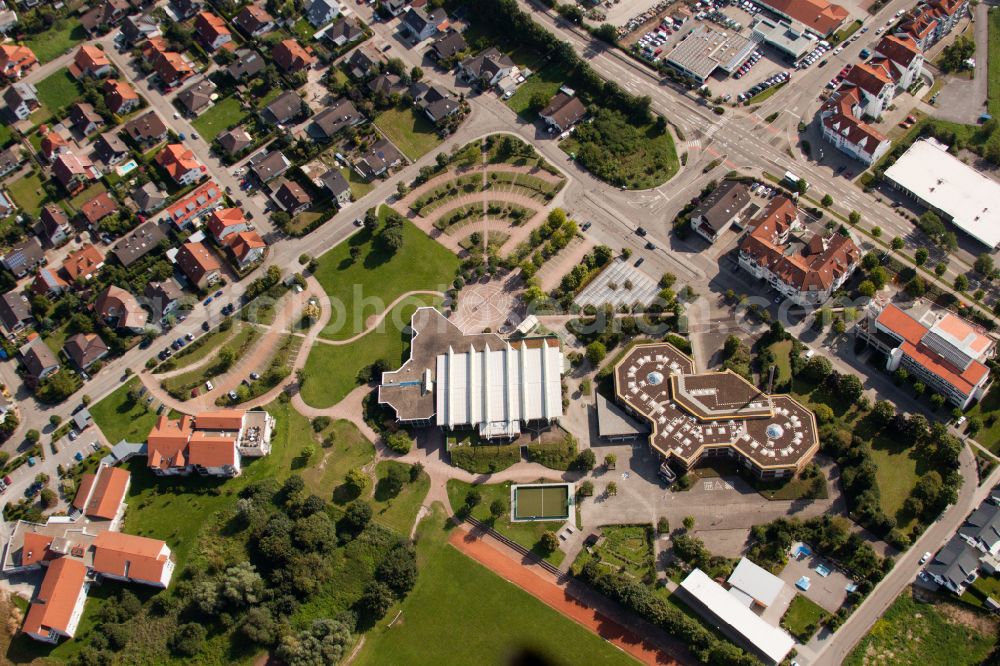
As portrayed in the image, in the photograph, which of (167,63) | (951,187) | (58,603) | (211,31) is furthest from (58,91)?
(951,187)

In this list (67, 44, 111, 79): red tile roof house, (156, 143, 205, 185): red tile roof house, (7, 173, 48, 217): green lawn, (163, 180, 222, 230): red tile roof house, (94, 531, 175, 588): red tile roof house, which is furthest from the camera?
(67, 44, 111, 79): red tile roof house

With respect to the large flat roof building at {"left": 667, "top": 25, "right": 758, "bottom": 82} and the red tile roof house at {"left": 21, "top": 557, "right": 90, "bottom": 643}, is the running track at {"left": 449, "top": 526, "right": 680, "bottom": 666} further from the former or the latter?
the large flat roof building at {"left": 667, "top": 25, "right": 758, "bottom": 82}

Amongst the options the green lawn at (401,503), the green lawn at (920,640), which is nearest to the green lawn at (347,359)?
the green lawn at (401,503)

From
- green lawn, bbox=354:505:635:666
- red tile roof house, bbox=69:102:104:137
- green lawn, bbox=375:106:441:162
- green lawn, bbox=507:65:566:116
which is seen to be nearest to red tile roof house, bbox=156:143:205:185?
red tile roof house, bbox=69:102:104:137

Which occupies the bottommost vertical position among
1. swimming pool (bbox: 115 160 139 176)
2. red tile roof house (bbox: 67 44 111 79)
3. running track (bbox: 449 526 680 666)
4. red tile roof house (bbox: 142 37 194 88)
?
running track (bbox: 449 526 680 666)

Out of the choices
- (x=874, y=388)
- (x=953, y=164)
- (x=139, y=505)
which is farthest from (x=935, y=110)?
(x=139, y=505)

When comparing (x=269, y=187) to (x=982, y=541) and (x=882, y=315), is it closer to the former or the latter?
(x=882, y=315)

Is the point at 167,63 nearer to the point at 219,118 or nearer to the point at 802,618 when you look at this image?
the point at 219,118

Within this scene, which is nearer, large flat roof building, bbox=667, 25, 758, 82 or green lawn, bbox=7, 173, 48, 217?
green lawn, bbox=7, 173, 48, 217
